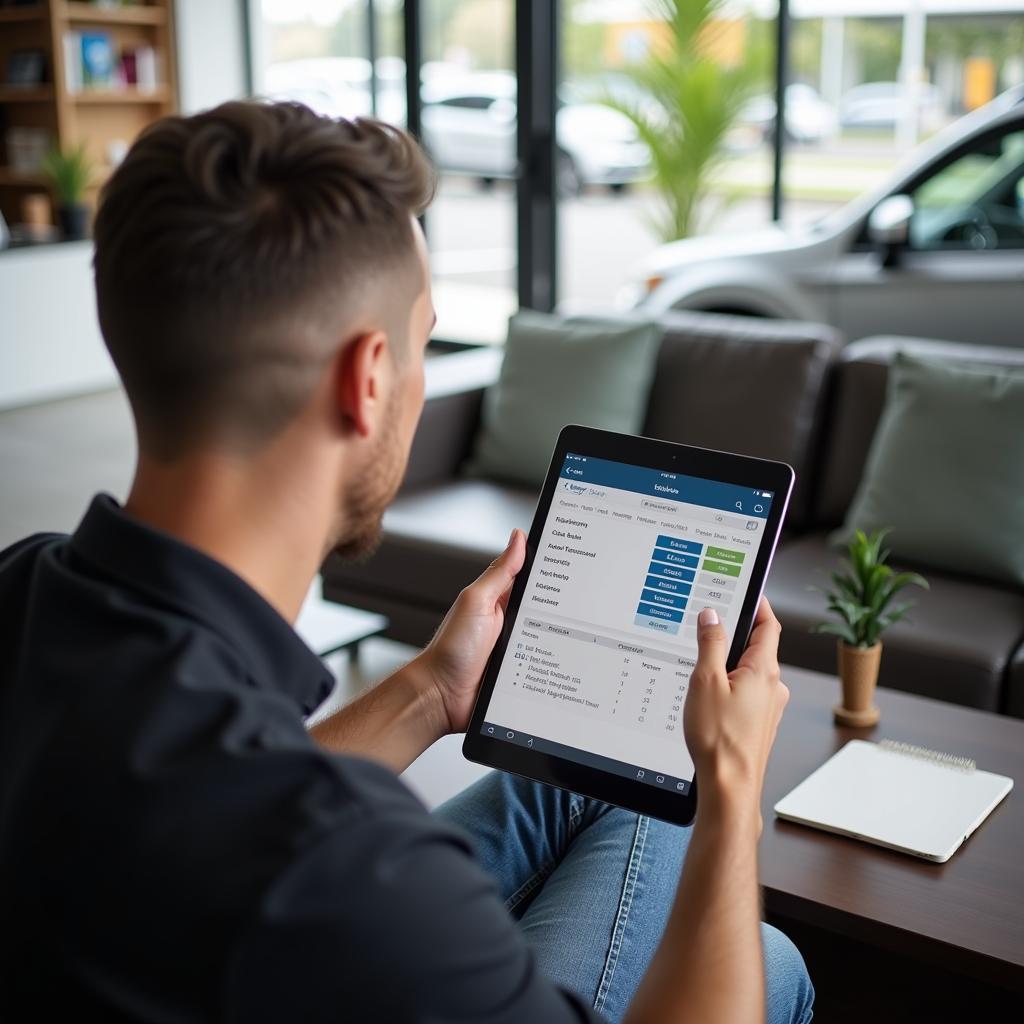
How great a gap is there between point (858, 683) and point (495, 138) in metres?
6.21

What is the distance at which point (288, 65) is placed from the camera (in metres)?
7.78

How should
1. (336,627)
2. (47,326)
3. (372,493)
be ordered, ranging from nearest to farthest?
(372,493) < (336,627) < (47,326)

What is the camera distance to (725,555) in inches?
54.2

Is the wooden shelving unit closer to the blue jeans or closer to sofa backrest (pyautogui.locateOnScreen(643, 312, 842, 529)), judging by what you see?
sofa backrest (pyautogui.locateOnScreen(643, 312, 842, 529))

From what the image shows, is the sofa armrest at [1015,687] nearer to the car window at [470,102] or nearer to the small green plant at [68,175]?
the small green plant at [68,175]

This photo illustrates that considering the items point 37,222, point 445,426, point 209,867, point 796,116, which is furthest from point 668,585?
point 37,222

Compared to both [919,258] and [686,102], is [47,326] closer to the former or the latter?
[686,102]

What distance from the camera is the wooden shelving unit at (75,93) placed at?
6742 millimetres

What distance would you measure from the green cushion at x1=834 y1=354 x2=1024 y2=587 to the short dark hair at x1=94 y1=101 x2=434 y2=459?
7.04ft

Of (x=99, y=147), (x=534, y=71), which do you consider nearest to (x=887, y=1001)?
(x=534, y=71)

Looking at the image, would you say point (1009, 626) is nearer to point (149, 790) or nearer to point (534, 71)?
point (149, 790)

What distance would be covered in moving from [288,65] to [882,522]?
5.88 meters

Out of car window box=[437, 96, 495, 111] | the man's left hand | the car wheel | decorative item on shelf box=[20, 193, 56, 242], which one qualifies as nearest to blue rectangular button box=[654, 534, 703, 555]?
the man's left hand

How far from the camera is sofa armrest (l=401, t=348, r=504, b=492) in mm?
3572
